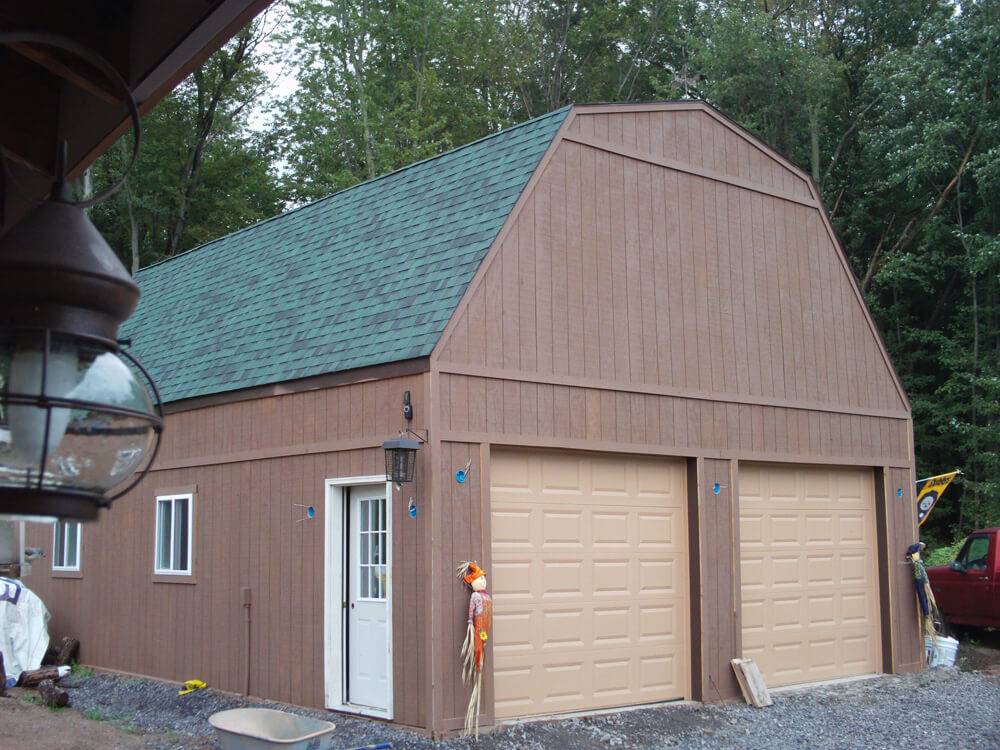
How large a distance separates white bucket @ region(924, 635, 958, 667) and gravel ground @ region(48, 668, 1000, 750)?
2.94 feet

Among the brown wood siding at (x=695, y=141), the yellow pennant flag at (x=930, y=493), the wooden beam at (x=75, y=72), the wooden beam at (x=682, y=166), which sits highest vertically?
the brown wood siding at (x=695, y=141)

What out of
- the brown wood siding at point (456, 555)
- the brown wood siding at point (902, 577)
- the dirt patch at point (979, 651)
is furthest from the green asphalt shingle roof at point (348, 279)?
the dirt patch at point (979, 651)

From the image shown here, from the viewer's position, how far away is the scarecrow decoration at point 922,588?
12.0m

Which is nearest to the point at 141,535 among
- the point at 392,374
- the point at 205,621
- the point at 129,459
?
the point at 205,621

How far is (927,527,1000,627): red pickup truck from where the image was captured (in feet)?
44.0

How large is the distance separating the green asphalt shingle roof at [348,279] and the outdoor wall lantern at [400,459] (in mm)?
724

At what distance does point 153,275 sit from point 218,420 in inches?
227

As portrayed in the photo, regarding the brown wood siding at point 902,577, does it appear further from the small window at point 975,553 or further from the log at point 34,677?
the log at point 34,677

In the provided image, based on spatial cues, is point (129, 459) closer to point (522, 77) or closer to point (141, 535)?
point (141, 535)

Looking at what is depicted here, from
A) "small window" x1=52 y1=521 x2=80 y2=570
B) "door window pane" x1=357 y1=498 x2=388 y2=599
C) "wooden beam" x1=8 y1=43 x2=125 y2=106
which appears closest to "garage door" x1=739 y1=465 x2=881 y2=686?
"door window pane" x1=357 y1=498 x2=388 y2=599

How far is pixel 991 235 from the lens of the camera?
21.1 metres

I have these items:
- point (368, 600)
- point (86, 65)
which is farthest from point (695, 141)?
point (86, 65)

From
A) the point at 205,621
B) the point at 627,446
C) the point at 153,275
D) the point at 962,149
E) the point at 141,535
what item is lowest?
the point at 205,621

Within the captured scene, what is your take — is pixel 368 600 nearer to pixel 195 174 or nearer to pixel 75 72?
pixel 75 72
